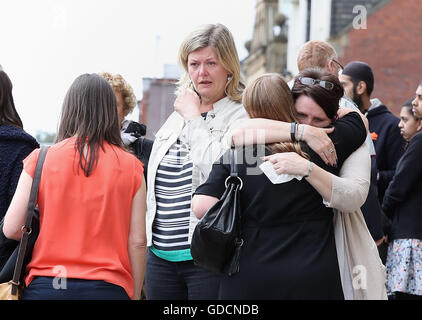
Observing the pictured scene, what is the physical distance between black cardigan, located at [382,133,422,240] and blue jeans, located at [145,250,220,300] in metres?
2.42

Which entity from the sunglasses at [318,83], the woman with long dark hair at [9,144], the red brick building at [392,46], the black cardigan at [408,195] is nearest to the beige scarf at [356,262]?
the sunglasses at [318,83]

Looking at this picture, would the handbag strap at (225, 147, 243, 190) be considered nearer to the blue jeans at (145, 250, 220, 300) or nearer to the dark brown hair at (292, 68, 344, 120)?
the dark brown hair at (292, 68, 344, 120)

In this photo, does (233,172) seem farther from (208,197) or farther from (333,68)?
(333,68)

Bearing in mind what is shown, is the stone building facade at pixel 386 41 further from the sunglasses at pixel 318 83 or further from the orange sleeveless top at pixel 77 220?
the orange sleeveless top at pixel 77 220

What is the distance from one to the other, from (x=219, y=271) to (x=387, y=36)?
22.2 m

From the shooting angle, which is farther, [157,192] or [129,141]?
[129,141]

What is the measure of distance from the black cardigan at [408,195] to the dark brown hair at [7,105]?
3.03m

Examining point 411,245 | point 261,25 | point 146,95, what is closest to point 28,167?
point 411,245

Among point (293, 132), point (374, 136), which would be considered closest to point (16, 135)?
point (293, 132)

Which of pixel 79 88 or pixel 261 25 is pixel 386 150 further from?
pixel 261 25

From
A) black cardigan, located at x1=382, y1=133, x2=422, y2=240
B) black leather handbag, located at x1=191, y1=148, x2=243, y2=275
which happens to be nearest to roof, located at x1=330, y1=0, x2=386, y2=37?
black cardigan, located at x1=382, y1=133, x2=422, y2=240

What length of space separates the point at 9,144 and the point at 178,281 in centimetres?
147

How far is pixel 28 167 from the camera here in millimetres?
3582

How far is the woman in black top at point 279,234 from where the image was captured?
3311mm
